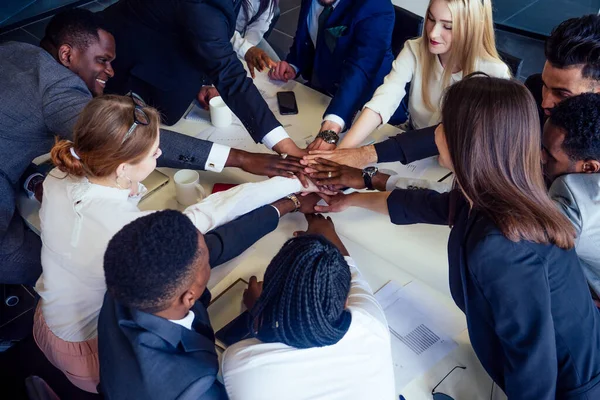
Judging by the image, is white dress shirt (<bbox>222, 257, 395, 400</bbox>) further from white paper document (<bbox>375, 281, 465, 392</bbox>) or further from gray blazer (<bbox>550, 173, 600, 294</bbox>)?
gray blazer (<bbox>550, 173, 600, 294</bbox>)

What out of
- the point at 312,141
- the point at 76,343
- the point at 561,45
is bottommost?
the point at 76,343

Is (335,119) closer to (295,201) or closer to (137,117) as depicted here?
(295,201)

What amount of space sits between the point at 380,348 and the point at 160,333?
0.48m

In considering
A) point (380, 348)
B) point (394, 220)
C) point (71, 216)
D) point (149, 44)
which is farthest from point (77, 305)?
point (149, 44)

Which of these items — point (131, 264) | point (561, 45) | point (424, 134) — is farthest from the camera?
point (424, 134)

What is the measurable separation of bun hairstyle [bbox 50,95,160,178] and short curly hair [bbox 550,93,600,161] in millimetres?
1164

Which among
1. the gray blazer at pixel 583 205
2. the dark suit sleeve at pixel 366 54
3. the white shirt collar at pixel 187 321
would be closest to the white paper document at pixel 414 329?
the gray blazer at pixel 583 205

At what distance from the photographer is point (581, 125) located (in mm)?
1355

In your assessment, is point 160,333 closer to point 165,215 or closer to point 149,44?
point 165,215

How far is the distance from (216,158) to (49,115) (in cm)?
56

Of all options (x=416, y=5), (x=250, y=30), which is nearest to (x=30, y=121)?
(x=250, y=30)

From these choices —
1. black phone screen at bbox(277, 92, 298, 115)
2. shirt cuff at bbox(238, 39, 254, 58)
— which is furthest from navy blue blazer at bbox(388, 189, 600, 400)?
shirt cuff at bbox(238, 39, 254, 58)

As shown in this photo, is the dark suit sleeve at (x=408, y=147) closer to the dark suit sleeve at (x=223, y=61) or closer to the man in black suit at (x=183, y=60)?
the man in black suit at (x=183, y=60)

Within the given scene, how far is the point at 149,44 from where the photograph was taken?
7.09ft
